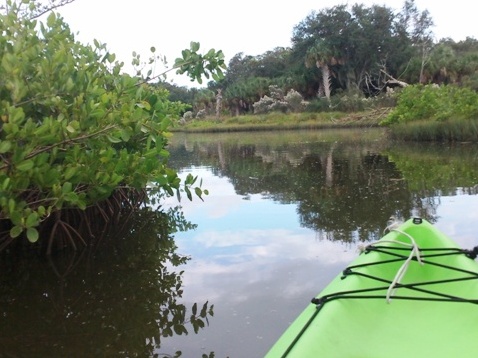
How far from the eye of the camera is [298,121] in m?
34.7

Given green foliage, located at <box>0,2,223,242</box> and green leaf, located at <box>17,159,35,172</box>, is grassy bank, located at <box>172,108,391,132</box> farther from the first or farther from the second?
green leaf, located at <box>17,159,35,172</box>

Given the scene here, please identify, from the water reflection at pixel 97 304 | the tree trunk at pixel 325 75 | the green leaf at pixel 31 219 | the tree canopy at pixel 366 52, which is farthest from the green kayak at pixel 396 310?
the tree trunk at pixel 325 75

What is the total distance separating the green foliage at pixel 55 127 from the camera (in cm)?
267

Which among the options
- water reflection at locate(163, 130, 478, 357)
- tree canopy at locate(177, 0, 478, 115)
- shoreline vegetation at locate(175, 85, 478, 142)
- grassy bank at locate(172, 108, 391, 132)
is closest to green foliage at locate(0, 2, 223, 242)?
water reflection at locate(163, 130, 478, 357)

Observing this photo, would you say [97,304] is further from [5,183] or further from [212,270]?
[5,183]

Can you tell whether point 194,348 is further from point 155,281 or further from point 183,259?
point 183,259

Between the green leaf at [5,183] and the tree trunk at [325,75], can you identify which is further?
the tree trunk at [325,75]

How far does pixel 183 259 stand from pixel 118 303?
1.15m

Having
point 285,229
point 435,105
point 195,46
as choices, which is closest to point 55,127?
point 195,46

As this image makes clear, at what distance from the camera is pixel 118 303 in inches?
138

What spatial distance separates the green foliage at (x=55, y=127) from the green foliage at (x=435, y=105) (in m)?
12.2

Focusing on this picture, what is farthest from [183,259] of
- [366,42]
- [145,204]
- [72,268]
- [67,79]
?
[366,42]

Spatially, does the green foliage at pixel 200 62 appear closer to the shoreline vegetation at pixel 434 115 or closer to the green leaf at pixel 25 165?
the green leaf at pixel 25 165

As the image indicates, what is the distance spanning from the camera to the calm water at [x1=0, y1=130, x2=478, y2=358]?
2.99 metres
